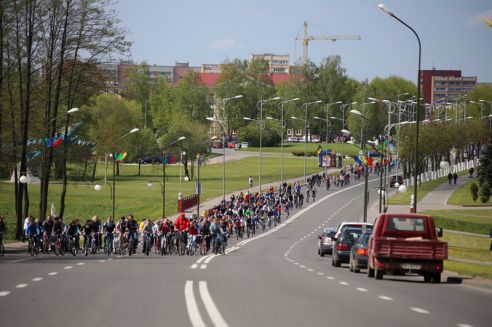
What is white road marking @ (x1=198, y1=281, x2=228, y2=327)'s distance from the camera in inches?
511

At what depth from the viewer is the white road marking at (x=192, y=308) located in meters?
12.9

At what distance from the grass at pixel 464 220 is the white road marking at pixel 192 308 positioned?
50.7m

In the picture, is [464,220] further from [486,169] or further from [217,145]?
[217,145]

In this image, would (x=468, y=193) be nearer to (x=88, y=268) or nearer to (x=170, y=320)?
(x=88, y=268)

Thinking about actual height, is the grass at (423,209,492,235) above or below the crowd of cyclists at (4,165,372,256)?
below

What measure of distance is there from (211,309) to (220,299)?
179cm

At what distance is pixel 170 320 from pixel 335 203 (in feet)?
274

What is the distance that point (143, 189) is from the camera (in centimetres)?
11112

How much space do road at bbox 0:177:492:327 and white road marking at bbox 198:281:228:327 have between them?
0.01m

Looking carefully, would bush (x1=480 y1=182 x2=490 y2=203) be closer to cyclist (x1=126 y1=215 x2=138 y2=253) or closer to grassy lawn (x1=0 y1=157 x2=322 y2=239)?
grassy lawn (x1=0 y1=157 x2=322 y2=239)

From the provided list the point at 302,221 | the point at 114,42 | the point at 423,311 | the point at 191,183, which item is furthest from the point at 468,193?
the point at 423,311

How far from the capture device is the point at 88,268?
2564 centimetres

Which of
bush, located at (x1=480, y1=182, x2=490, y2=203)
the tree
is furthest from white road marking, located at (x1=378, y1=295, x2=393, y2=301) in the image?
the tree

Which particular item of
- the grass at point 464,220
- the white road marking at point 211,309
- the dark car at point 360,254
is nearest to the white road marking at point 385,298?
the white road marking at point 211,309
